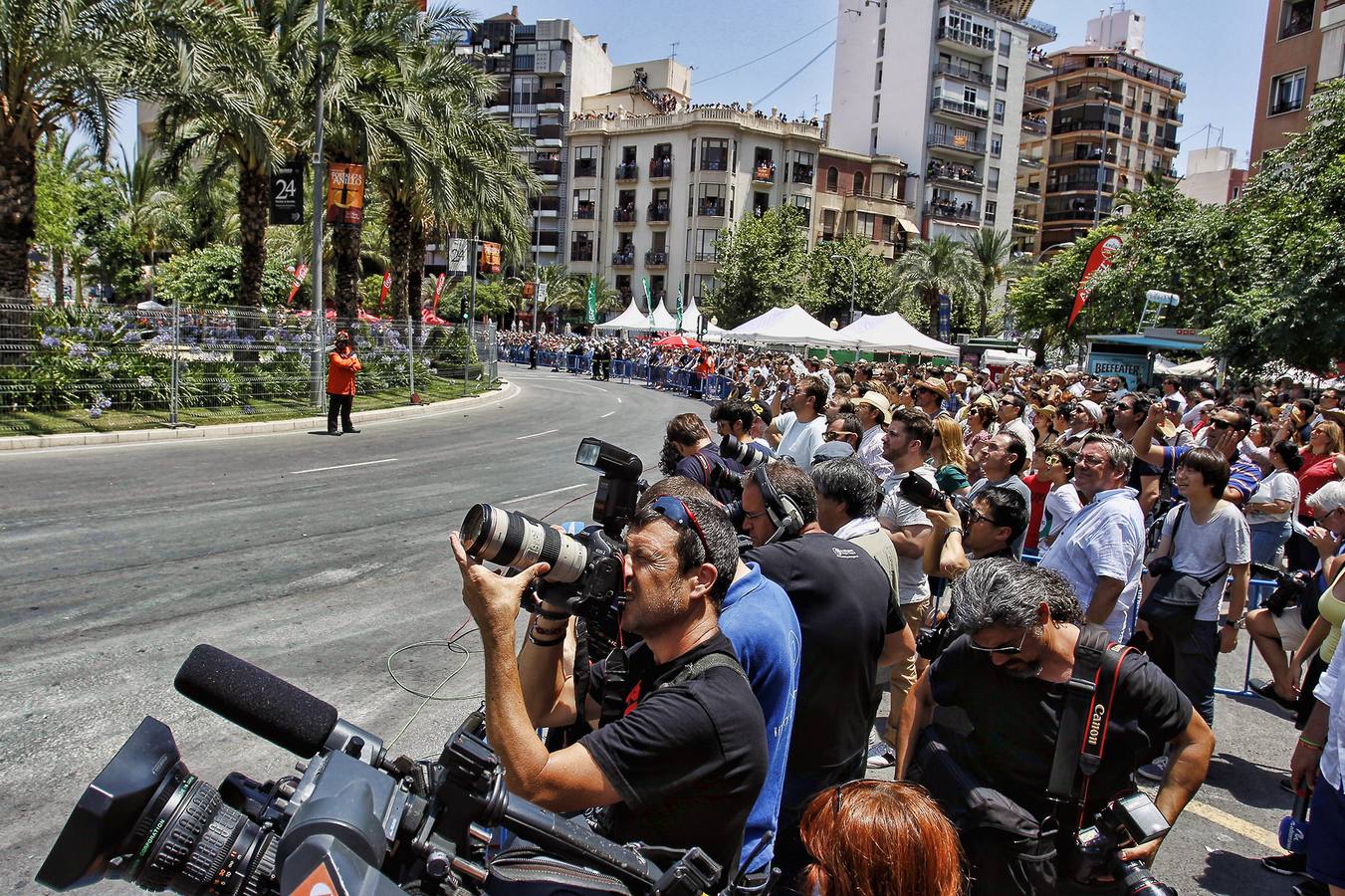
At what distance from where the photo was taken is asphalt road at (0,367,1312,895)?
413 cm

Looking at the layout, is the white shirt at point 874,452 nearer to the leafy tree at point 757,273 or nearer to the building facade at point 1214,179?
the leafy tree at point 757,273

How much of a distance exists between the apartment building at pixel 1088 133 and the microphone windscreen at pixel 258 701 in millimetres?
83800

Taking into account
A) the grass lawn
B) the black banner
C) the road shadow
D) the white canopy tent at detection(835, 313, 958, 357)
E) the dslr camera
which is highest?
the black banner

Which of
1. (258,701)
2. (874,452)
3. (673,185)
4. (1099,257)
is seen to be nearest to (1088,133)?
(673,185)

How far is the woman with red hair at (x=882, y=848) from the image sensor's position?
1.59 metres

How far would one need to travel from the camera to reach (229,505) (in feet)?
31.2

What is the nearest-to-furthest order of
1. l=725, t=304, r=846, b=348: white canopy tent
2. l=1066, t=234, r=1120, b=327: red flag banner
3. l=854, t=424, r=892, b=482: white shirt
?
l=854, t=424, r=892, b=482: white shirt, l=1066, t=234, r=1120, b=327: red flag banner, l=725, t=304, r=846, b=348: white canopy tent

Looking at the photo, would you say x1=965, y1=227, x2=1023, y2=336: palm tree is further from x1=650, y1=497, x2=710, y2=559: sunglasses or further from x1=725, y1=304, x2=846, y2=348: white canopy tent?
x1=650, y1=497, x2=710, y2=559: sunglasses

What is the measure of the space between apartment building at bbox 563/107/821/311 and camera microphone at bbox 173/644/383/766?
197ft

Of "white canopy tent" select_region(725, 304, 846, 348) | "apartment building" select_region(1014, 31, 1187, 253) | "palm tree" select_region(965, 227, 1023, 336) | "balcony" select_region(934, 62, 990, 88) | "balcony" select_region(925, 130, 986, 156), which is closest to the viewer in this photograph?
"white canopy tent" select_region(725, 304, 846, 348)

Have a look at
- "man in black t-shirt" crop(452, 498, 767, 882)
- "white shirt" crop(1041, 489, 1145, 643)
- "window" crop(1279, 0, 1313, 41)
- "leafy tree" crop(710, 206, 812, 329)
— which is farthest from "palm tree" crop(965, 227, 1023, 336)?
"man in black t-shirt" crop(452, 498, 767, 882)

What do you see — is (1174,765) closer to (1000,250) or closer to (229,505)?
(229,505)

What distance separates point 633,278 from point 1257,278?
177 feet

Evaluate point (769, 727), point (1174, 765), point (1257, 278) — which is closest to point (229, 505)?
point (769, 727)
